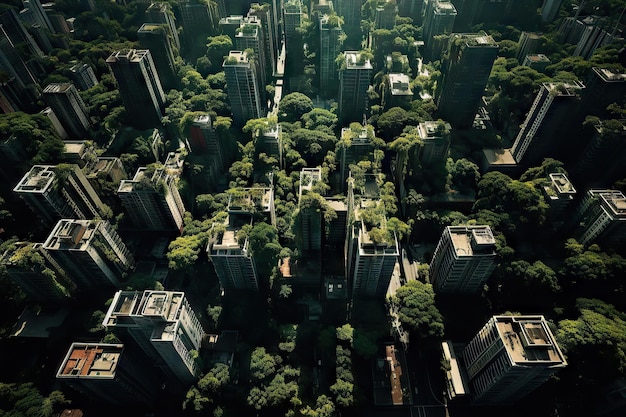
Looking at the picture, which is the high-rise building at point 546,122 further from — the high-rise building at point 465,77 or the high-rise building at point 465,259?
the high-rise building at point 465,259

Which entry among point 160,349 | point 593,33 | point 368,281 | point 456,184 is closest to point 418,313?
point 368,281

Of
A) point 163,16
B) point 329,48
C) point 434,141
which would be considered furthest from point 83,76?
point 434,141

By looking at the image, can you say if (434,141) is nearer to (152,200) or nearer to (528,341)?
(528,341)

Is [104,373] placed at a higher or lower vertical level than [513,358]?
lower

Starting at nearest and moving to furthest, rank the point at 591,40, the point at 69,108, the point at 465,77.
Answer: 1. the point at 465,77
2. the point at 69,108
3. the point at 591,40

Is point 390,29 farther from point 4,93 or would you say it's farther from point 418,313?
point 4,93

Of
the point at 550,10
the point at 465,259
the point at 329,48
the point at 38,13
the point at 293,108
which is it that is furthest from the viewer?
the point at 550,10

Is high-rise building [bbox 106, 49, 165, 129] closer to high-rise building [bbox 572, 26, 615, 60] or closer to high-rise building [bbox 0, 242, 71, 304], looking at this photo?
high-rise building [bbox 0, 242, 71, 304]
